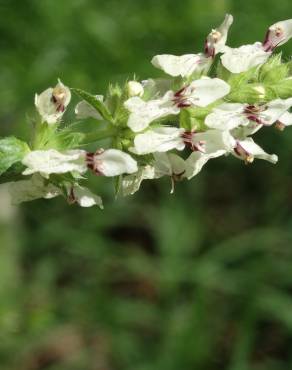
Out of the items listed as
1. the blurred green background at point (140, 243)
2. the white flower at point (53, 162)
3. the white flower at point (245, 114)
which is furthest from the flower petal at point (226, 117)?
the blurred green background at point (140, 243)

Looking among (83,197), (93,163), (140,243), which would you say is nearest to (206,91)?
(93,163)

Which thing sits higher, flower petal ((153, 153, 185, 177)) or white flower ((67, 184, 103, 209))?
flower petal ((153, 153, 185, 177))

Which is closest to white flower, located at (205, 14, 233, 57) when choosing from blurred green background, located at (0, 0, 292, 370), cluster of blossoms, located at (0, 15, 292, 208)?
cluster of blossoms, located at (0, 15, 292, 208)

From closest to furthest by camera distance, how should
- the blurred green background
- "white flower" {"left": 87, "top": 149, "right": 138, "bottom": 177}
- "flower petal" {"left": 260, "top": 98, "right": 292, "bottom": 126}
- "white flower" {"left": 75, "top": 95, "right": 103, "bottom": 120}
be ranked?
"white flower" {"left": 87, "top": 149, "right": 138, "bottom": 177} → "flower petal" {"left": 260, "top": 98, "right": 292, "bottom": 126} → "white flower" {"left": 75, "top": 95, "right": 103, "bottom": 120} → the blurred green background

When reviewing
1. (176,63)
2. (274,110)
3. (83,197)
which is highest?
(176,63)

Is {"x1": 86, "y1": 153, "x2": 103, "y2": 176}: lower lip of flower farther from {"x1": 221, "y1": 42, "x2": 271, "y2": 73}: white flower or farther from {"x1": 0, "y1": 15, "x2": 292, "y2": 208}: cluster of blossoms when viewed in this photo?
{"x1": 221, "y1": 42, "x2": 271, "y2": 73}: white flower

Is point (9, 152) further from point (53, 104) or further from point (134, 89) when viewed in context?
point (134, 89)

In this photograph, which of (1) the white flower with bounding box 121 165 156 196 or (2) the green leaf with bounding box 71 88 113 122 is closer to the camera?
(2) the green leaf with bounding box 71 88 113 122
